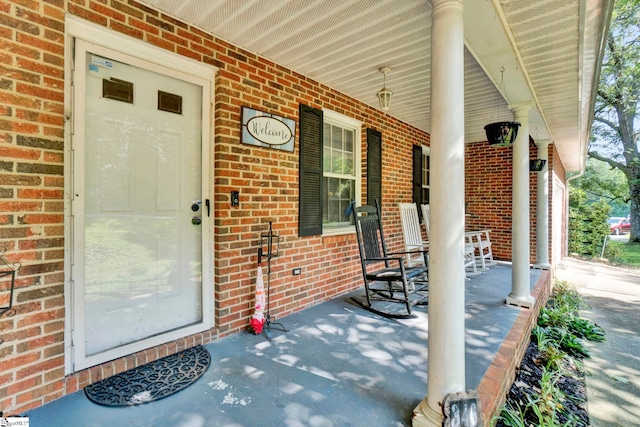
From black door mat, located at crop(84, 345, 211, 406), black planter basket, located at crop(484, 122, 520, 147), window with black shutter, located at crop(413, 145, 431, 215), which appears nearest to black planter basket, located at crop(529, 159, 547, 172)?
window with black shutter, located at crop(413, 145, 431, 215)

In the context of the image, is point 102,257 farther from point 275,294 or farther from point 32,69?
point 275,294

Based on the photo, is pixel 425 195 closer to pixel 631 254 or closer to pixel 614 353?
pixel 614 353

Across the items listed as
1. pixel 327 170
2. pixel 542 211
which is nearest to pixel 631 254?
pixel 542 211

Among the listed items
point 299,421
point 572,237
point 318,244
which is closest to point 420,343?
point 299,421

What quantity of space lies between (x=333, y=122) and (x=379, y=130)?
3.36 feet

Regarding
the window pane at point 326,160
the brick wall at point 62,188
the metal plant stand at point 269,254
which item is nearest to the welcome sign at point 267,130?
the brick wall at point 62,188

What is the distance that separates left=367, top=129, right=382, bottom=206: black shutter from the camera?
4387 mm

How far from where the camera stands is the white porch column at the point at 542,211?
17.9ft

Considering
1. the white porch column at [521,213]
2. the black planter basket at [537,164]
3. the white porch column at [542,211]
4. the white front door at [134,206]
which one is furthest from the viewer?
the white porch column at [542,211]

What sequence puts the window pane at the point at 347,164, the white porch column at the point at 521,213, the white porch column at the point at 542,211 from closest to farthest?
the white porch column at the point at 521,213
the window pane at the point at 347,164
the white porch column at the point at 542,211

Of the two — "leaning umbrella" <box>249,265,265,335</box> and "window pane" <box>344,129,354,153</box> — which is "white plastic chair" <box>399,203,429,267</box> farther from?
"leaning umbrella" <box>249,265,265,335</box>

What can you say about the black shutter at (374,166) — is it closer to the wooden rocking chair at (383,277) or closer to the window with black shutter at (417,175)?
the wooden rocking chair at (383,277)

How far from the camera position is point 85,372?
1.97m

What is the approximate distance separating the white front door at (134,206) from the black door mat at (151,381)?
0.17 m
